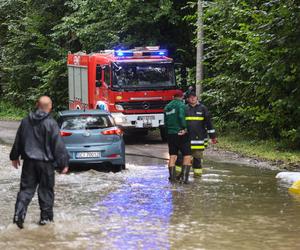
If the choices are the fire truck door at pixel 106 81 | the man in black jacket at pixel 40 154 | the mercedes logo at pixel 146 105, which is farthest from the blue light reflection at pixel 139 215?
the fire truck door at pixel 106 81

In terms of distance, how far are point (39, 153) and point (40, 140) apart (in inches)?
7.1

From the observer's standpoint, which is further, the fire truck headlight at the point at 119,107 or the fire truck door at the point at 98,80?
the fire truck door at the point at 98,80

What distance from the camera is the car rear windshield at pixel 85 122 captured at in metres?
14.2

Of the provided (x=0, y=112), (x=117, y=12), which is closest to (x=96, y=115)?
(x=117, y=12)

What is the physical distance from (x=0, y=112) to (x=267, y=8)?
29.2 metres

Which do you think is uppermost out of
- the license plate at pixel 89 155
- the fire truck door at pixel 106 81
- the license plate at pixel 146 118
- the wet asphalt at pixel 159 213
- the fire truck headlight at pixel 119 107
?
the fire truck door at pixel 106 81

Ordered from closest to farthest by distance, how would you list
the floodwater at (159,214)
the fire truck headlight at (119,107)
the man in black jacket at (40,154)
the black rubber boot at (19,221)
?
the floodwater at (159,214) < the black rubber boot at (19,221) < the man in black jacket at (40,154) < the fire truck headlight at (119,107)

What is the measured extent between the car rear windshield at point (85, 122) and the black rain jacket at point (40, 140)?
581 centimetres

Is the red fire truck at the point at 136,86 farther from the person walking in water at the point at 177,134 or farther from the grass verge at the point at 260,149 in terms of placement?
the person walking in water at the point at 177,134

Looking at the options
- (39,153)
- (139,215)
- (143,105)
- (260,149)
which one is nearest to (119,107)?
(143,105)

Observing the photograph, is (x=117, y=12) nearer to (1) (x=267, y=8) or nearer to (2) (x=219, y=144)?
(2) (x=219, y=144)

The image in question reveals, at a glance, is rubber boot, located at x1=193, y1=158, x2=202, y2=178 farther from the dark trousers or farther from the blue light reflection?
the dark trousers

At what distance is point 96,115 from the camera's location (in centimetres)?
1448

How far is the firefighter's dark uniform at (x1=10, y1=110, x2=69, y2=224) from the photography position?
8258 millimetres
